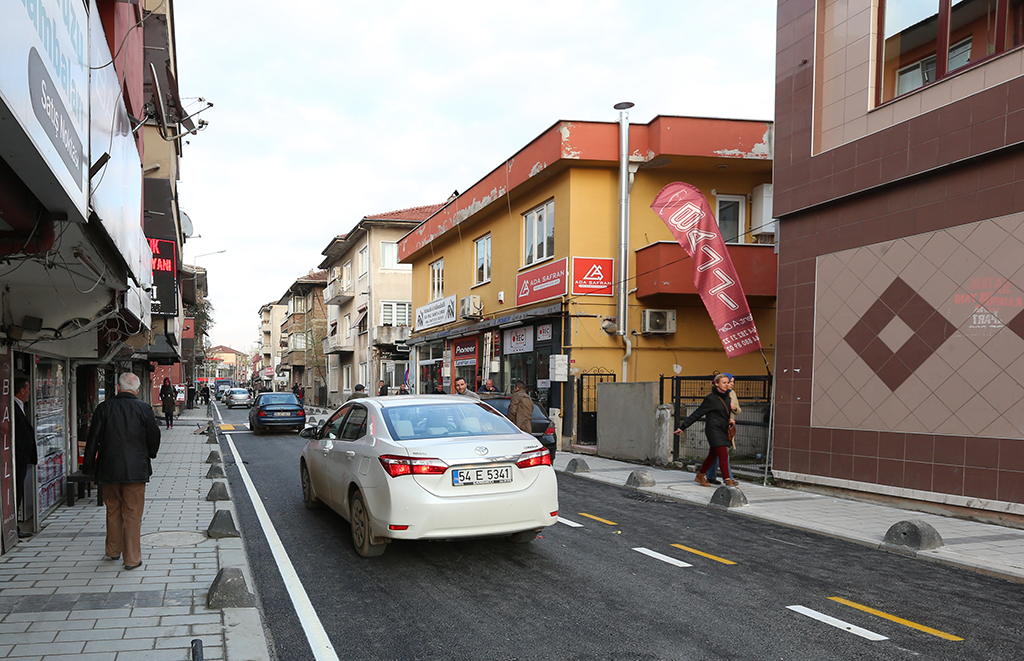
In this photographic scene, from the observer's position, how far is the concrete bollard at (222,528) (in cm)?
742

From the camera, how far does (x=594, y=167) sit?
18625 mm

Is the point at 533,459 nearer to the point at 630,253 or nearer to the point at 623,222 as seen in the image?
the point at 623,222

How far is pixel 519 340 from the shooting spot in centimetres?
2197

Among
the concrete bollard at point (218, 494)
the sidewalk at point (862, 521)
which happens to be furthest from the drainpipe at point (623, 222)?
the concrete bollard at point (218, 494)

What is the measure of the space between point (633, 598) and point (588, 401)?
12990 mm

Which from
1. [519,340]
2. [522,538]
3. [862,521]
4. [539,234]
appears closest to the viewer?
[522,538]

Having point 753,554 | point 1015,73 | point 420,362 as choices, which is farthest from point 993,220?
point 420,362

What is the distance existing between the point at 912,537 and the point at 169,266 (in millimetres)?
15736

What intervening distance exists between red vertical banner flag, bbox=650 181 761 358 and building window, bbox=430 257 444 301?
53.9 ft

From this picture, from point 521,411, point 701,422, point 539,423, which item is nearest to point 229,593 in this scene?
point 521,411

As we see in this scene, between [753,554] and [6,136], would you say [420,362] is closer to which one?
[753,554]

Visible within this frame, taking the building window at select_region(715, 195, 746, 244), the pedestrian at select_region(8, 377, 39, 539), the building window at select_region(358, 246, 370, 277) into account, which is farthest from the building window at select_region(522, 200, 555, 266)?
the building window at select_region(358, 246, 370, 277)

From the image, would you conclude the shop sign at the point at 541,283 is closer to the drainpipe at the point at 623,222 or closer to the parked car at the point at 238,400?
the drainpipe at the point at 623,222

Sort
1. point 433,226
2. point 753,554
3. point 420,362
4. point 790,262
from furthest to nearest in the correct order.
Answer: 1. point 420,362
2. point 433,226
3. point 790,262
4. point 753,554
